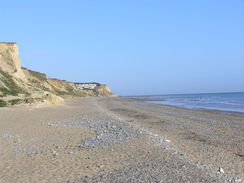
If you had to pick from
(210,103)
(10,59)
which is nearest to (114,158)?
(210,103)

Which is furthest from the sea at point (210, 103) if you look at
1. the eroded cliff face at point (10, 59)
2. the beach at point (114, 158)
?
the eroded cliff face at point (10, 59)

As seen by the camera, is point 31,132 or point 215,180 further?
point 31,132

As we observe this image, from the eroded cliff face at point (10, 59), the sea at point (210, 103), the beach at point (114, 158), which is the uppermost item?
the eroded cliff face at point (10, 59)

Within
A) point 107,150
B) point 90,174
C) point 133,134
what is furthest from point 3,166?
point 133,134

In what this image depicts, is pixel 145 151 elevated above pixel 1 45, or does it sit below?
below

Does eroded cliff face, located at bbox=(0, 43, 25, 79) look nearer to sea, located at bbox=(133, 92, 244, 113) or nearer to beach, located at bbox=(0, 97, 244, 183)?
sea, located at bbox=(133, 92, 244, 113)

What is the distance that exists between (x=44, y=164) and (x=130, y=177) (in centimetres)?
306

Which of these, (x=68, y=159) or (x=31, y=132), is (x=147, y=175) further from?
(x=31, y=132)

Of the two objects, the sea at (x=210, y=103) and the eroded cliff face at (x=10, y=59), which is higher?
the eroded cliff face at (x=10, y=59)

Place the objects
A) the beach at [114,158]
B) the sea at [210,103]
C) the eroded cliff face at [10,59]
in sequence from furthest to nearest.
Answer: the eroded cliff face at [10,59] < the sea at [210,103] < the beach at [114,158]

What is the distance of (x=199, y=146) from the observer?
1223 centimetres

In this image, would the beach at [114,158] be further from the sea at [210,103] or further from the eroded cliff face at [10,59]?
the eroded cliff face at [10,59]

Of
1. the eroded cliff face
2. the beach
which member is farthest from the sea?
A: the eroded cliff face

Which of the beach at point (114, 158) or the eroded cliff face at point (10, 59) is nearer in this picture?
the beach at point (114, 158)
